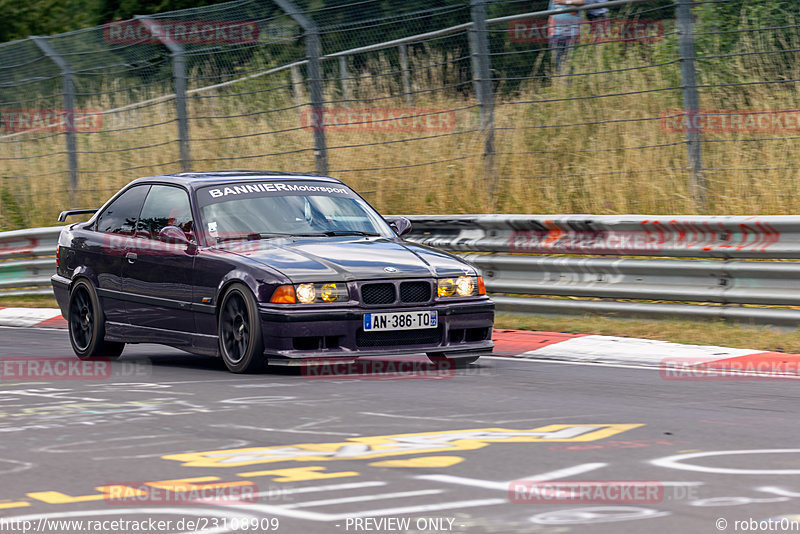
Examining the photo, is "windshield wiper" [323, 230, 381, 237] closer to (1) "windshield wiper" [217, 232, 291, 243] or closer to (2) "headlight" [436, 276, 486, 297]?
(1) "windshield wiper" [217, 232, 291, 243]

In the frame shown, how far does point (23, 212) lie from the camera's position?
2159 cm

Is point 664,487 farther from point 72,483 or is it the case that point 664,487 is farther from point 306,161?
point 306,161

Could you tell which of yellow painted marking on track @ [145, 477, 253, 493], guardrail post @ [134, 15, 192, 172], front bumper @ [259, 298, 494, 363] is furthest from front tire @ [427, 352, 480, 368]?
guardrail post @ [134, 15, 192, 172]

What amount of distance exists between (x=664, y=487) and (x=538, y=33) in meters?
9.47

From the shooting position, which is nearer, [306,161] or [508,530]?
[508,530]

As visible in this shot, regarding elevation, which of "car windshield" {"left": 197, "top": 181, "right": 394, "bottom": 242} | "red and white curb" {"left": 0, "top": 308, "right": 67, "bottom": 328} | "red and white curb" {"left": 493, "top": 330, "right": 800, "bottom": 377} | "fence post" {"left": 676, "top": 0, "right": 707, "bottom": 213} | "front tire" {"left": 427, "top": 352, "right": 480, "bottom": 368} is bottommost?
"red and white curb" {"left": 493, "top": 330, "right": 800, "bottom": 377}

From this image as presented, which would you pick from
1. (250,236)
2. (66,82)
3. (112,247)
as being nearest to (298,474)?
(250,236)

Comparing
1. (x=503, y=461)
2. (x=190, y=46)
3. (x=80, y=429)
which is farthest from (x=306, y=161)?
(x=503, y=461)

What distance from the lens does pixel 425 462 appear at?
224 inches

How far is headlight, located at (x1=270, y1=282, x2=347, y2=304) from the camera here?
8898mm

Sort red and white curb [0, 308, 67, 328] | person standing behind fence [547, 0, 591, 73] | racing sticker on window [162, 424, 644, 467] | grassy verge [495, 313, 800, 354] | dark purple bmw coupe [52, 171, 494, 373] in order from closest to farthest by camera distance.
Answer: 1. racing sticker on window [162, 424, 644, 467]
2. dark purple bmw coupe [52, 171, 494, 373]
3. grassy verge [495, 313, 800, 354]
4. person standing behind fence [547, 0, 591, 73]
5. red and white curb [0, 308, 67, 328]

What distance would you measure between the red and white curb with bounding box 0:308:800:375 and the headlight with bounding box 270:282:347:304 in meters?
2.09

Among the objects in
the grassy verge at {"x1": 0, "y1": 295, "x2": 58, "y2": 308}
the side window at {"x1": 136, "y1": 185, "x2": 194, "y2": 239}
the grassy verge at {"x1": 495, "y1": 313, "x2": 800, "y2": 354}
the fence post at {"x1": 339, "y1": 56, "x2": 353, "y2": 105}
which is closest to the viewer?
the side window at {"x1": 136, "y1": 185, "x2": 194, "y2": 239}

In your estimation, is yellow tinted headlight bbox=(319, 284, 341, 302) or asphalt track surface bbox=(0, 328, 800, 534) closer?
asphalt track surface bbox=(0, 328, 800, 534)
